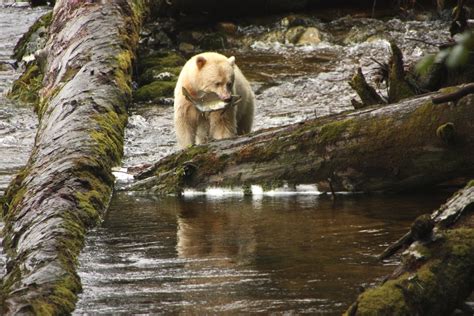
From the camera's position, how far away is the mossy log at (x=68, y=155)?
5141mm

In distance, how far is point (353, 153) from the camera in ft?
24.8

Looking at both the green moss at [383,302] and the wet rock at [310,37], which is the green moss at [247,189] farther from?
Answer: the wet rock at [310,37]

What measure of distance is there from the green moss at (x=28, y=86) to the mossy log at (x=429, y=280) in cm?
977

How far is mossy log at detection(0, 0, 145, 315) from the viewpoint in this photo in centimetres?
514

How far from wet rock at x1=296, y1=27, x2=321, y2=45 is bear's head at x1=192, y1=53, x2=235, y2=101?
8223mm

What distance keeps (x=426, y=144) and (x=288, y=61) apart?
9014 millimetres

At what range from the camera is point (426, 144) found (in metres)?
7.38

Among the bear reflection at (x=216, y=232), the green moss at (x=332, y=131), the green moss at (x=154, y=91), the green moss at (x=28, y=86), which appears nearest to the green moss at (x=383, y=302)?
the bear reflection at (x=216, y=232)

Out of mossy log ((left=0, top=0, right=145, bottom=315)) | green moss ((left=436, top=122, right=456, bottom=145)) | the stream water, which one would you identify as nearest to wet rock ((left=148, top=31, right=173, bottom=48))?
mossy log ((left=0, top=0, right=145, bottom=315))

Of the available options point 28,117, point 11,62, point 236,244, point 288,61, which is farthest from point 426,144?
point 11,62

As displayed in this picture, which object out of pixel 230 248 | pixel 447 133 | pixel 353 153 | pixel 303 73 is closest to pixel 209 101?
pixel 353 153

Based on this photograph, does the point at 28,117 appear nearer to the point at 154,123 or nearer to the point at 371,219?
the point at 154,123

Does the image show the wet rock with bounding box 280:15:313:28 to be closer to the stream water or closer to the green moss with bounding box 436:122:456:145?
the stream water

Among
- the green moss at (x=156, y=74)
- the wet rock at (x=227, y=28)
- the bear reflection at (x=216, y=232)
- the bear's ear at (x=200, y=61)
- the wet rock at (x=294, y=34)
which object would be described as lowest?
the bear reflection at (x=216, y=232)
